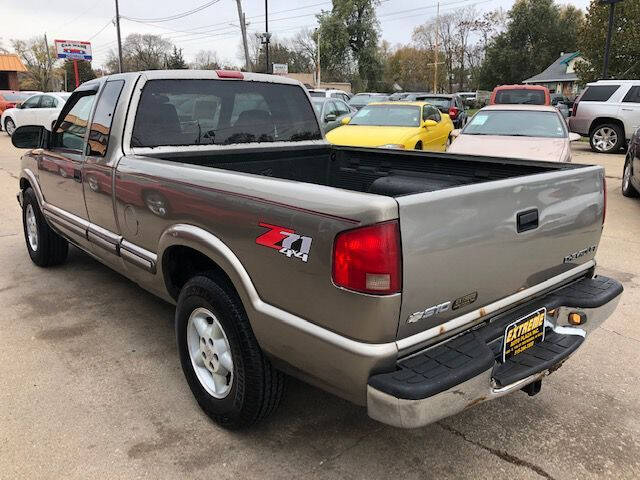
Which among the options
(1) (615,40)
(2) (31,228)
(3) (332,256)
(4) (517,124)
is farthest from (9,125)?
(1) (615,40)

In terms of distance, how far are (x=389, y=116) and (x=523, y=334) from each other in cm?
874

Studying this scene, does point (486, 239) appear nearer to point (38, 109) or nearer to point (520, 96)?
point (520, 96)

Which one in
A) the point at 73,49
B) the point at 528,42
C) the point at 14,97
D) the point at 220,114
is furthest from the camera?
the point at 528,42

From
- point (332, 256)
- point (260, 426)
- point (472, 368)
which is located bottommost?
point (260, 426)

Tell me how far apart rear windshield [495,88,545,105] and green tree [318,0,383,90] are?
46904mm

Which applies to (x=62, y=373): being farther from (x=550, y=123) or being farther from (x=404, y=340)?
(x=550, y=123)

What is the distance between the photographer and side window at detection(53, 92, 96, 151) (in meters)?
3.98

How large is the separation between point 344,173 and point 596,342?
7.31ft

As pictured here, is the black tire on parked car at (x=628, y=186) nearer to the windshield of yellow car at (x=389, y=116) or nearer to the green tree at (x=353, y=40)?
the windshield of yellow car at (x=389, y=116)

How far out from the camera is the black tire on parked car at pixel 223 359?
8.13 ft

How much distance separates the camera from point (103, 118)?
3670mm

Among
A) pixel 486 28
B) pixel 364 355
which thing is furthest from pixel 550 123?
pixel 486 28

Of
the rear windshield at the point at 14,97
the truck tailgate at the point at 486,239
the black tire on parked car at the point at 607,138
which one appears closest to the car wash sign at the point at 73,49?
the rear windshield at the point at 14,97

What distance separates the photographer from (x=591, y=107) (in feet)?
48.4
